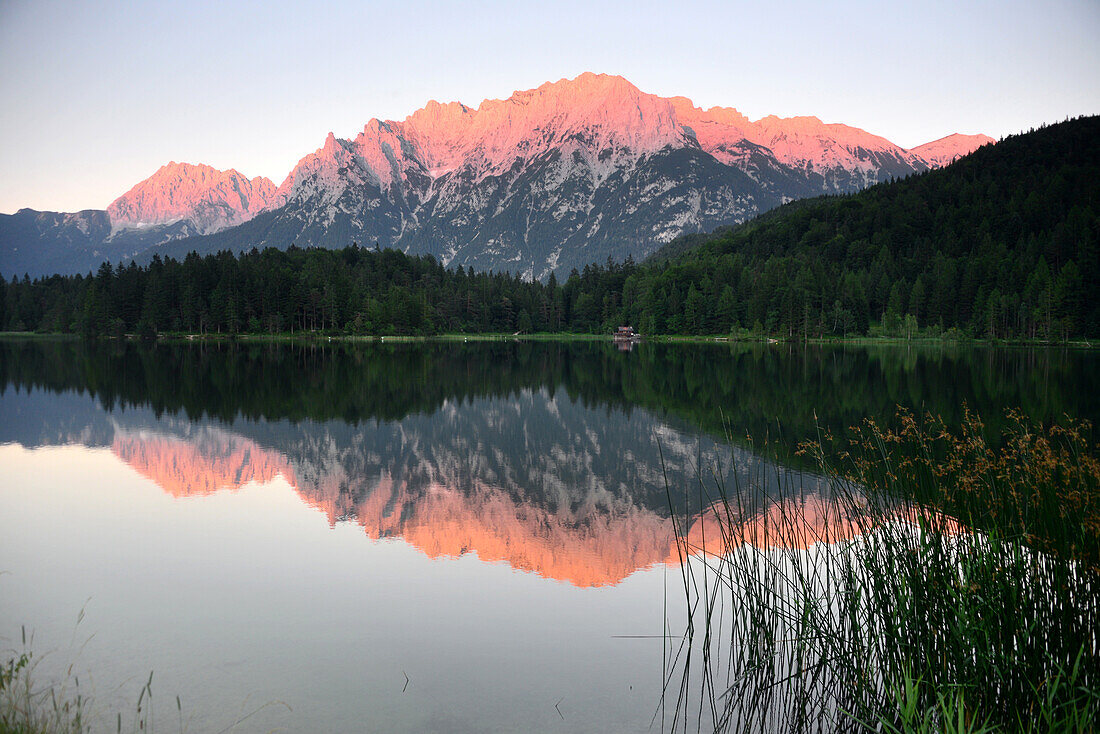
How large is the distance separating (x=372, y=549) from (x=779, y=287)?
149m

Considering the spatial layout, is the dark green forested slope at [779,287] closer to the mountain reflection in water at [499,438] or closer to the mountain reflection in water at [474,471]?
the mountain reflection in water at [499,438]

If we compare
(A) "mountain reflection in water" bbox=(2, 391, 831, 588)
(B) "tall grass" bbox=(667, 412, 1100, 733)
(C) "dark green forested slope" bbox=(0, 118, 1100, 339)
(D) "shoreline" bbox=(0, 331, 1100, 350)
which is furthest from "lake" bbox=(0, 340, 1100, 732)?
(C) "dark green forested slope" bbox=(0, 118, 1100, 339)

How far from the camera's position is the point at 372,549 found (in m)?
13.8

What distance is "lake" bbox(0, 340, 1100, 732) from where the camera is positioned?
27.1ft

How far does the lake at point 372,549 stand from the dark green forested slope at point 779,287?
11385cm

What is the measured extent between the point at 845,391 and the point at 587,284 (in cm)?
15872

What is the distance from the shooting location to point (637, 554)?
13625mm

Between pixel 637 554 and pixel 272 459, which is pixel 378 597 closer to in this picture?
pixel 637 554

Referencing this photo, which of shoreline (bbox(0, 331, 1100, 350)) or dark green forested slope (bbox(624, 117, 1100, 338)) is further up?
dark green forested slope (bbox(624, 117, 1100, 338))

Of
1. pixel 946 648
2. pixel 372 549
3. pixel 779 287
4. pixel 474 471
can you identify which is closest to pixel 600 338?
pixel 779 287

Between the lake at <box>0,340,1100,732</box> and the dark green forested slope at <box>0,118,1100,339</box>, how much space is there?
11385cm

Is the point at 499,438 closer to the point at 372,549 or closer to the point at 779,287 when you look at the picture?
the point at 372,549

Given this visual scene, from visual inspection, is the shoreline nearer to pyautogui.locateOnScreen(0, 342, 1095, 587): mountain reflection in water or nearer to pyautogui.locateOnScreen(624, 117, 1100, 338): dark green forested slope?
pyautogui.locateOnScreen(624, 117, 1100, 338): dark green forested slope

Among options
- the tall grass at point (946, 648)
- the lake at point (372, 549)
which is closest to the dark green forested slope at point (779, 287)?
the lake at point (372, 549)
